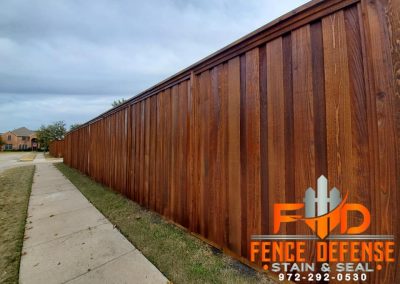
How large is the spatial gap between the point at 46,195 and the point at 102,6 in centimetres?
509

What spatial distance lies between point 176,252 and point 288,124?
1.90m

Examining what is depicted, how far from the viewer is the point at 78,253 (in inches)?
80.0

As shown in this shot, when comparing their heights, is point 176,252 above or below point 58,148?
below

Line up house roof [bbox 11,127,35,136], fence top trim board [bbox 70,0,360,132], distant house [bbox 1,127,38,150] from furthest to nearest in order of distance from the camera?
house roof [bbox 11,127,35,136]
distant house [bbox 1,127,38,150]
fence top trim board [bbox 70,0,360,132]

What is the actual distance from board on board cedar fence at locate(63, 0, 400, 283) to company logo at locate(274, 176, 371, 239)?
0.05m

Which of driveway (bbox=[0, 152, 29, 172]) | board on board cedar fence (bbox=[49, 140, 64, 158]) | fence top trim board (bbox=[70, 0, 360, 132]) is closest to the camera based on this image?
fence top trim board (bbox=[70, 0, 360, 132])

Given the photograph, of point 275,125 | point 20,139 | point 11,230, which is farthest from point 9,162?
point 20,139

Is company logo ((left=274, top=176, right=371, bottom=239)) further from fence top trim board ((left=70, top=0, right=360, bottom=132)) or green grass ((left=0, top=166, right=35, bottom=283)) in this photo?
green grass ((left=0, top=166, right=35, bottom=283))

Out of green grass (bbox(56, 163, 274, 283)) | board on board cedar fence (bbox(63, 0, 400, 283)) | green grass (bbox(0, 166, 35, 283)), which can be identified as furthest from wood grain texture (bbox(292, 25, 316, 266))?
green grass (bbox(0, 166, 35, 283))

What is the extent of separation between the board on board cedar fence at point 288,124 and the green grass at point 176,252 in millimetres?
143

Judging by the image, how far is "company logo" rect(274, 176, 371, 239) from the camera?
3.96ft
